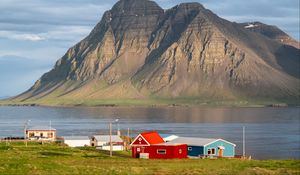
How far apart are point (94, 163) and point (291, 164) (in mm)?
17721

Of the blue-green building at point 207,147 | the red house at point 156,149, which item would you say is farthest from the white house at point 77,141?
the red house at point 156,149

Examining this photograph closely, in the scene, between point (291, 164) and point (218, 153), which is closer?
point (291, 164)

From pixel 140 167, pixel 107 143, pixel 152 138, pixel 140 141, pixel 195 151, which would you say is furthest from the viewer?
pixel 107 143

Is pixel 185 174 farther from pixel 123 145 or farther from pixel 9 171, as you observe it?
pixel 123 145

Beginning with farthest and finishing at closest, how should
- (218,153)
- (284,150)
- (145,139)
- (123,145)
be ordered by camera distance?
1. (284,150)
2. (123,145)
3. (218,153)
4. (145,139)

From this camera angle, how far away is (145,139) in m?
73.4

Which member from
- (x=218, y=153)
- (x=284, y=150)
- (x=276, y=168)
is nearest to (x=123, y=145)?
(x=218, y=153)

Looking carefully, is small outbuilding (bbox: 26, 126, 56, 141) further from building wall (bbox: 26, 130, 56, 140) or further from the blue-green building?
the blue-green building

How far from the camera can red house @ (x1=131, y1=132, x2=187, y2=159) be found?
231 feet

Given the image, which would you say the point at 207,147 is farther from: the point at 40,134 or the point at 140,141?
the point at 40,134

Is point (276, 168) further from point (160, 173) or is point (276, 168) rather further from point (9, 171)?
point (9, 171)

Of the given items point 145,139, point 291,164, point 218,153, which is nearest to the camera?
point 291,164

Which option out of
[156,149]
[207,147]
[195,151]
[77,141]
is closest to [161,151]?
[156,149]

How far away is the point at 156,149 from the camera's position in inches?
2810
